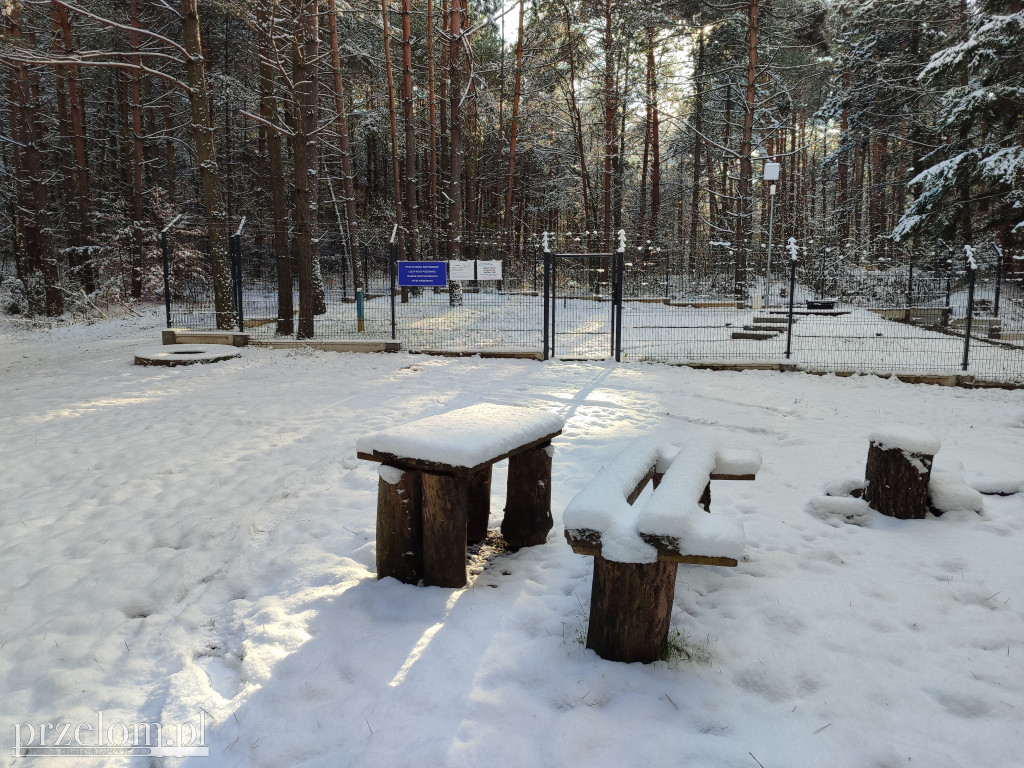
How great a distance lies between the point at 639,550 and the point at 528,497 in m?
1.35

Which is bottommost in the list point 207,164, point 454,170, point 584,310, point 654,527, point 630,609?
point 630,609

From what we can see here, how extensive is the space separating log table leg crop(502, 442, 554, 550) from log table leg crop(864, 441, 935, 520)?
2435 mm

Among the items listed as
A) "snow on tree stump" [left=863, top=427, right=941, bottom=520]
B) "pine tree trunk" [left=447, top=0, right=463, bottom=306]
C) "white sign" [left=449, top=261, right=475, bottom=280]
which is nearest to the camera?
"snow on tree stump" [left=863, top=427, right=941, bottom=520]

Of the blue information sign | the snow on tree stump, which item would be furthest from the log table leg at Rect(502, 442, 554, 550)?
the blue information sign

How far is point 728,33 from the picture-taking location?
2197 centimetres

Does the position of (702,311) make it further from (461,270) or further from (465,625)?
(465,625)

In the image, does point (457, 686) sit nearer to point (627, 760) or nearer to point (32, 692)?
point (627, 760)

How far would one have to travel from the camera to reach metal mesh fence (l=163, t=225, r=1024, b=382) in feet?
38.1

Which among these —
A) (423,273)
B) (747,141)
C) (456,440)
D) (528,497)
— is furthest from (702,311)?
(456,440)

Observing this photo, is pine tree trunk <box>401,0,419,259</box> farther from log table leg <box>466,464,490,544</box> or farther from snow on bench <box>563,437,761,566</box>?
snow on bench <box>563,437,761,566</box>

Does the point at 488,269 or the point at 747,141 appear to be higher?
the point at 747,141

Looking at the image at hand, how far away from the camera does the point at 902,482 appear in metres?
4.20

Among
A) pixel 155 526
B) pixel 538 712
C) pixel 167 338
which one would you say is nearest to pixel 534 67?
pixel 167 338

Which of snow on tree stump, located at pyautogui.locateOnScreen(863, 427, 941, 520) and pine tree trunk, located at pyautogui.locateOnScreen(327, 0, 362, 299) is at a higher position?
pine tree trunk, located at pyautogui.locateOnScreen(327, 0, 362, 299)
